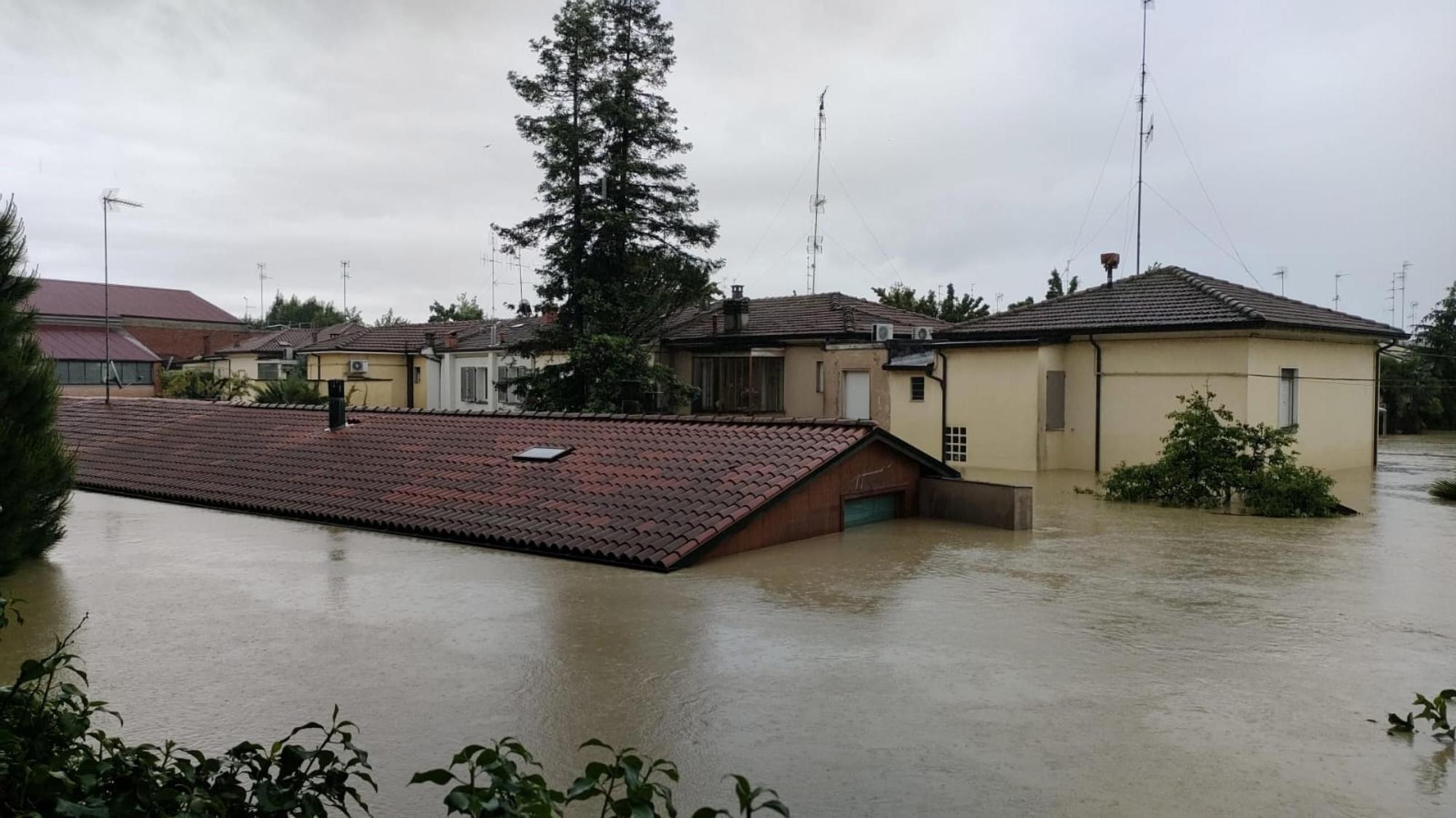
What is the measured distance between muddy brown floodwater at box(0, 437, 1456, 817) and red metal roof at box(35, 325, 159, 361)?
38.9m

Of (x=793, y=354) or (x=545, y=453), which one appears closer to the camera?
(x=545, y=453)

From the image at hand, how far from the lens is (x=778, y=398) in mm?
28719

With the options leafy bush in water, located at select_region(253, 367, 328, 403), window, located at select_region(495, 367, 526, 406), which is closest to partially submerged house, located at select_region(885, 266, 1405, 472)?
window, located at select_region(495, 367, 526, 406)

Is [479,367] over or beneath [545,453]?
over

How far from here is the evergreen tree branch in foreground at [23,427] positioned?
1030 centimetres

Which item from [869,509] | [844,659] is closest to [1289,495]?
[869,509]

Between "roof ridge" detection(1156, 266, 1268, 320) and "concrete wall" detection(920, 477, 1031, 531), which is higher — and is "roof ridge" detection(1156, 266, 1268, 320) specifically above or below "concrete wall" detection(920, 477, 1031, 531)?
above

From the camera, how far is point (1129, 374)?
1995 centimetres

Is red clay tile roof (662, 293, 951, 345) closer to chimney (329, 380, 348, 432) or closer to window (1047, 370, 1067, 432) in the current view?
window (1047, 370, 1067, 432)

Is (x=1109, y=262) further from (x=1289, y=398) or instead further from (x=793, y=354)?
(x=793, y=354)

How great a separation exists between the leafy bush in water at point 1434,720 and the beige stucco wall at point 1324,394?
13.8 meters

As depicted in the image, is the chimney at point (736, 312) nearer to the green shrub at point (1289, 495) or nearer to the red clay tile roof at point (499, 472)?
the red clay tile roof at point (499, 472)

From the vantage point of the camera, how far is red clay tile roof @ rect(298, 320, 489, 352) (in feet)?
131

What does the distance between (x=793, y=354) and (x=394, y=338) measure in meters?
20.6
